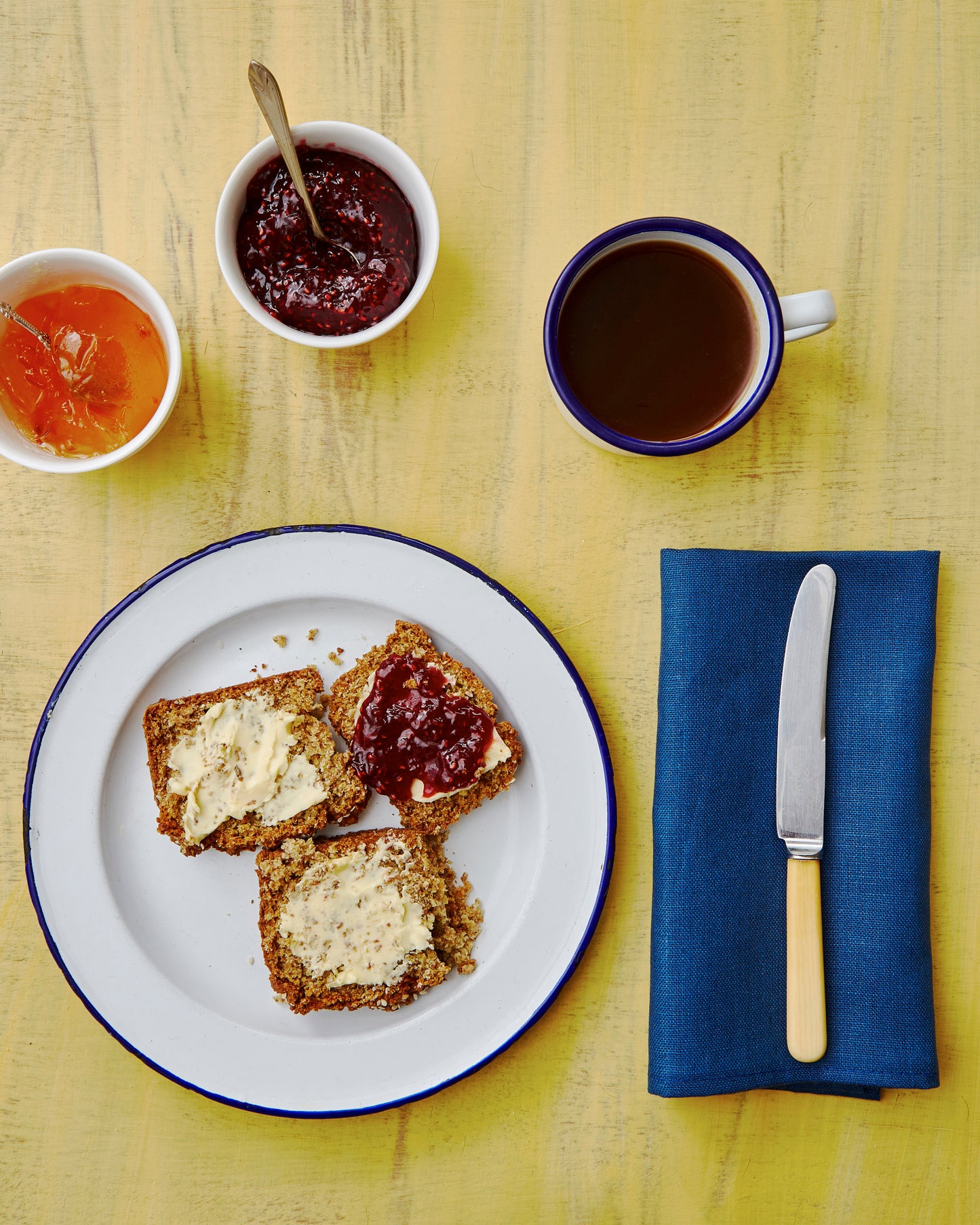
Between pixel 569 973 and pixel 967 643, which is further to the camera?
pixel 967 643

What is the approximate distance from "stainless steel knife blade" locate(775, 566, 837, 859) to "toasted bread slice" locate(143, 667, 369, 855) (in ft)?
2.53

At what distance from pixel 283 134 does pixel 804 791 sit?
1397 millimetres

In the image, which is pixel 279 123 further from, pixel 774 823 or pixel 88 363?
pixel 774 823

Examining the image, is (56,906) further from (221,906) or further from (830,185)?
(830,185)

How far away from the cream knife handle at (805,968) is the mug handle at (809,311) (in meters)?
0.93

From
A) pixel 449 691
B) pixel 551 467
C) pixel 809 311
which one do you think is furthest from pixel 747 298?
pixel 449 691

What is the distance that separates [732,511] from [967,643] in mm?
512

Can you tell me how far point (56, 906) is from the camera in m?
1.55

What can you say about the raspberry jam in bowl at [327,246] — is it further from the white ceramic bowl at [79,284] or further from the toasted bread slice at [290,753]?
the toasted bread slice at [290,753]

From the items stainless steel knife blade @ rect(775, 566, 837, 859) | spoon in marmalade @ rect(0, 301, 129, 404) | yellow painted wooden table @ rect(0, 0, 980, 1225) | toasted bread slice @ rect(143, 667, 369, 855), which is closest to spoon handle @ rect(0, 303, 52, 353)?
spoon in marmalade @ rect(0, 301, 129, 404)

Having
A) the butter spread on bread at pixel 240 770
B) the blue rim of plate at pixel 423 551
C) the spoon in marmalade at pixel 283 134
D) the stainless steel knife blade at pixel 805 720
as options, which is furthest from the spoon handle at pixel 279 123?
the stainless steel knife blade at pixel 805 720

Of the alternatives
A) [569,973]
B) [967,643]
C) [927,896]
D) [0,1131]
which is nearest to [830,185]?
[967,643]

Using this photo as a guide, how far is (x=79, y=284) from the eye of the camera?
1448 millimetres

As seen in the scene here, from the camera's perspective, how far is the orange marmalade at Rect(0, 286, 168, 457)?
1.44 meters
